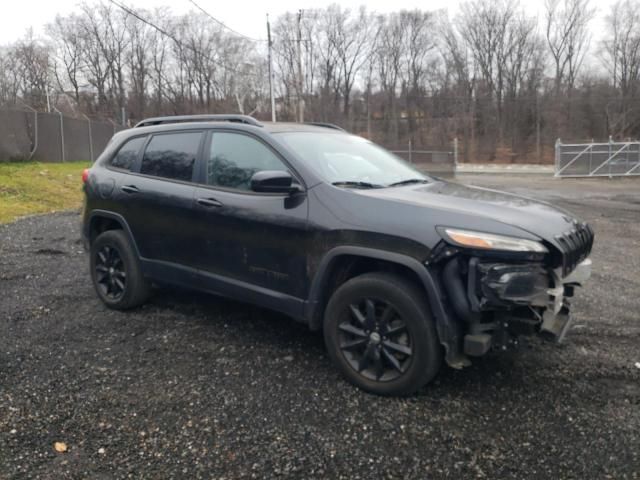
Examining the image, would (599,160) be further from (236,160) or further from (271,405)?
(271,405)

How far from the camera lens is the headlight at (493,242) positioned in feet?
9.05

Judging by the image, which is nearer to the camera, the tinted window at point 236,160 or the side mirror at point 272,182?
the side mirror at point 272,182

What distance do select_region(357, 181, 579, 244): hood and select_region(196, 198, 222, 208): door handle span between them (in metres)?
1.16

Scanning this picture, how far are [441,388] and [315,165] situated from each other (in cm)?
174

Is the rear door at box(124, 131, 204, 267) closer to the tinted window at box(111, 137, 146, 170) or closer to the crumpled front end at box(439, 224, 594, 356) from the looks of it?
the tinted window at box(111, 137, 146, 170)

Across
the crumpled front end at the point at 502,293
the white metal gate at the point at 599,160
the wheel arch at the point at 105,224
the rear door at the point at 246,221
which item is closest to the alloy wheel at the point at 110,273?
the wheel arch at the point at 105,224

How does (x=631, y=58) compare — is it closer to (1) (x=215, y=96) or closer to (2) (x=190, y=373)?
(1) (x=215, y=96)

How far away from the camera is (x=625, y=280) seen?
5.81m

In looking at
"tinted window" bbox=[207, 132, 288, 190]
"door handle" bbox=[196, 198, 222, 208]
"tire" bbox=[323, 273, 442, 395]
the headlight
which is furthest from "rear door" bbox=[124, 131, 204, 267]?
the headlight

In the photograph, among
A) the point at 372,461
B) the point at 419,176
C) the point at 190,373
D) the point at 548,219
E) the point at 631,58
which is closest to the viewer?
the point at 372,461

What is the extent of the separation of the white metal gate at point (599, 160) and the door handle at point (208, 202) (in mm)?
25556

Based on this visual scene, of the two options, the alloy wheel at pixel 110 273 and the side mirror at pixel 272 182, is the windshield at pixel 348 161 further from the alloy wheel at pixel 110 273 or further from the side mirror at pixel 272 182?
the alloy wheel at pixel 110 273

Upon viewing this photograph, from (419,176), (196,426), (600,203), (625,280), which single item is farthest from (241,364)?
(600,203)

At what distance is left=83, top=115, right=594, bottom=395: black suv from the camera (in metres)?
2.85
